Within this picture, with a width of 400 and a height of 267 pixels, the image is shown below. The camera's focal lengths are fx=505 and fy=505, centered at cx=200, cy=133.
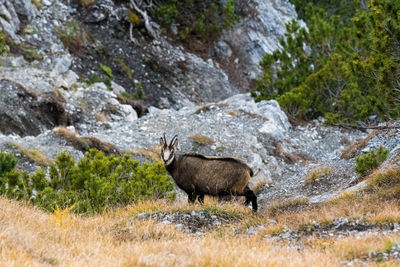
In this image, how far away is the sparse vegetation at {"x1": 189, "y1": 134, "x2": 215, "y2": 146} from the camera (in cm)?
2106

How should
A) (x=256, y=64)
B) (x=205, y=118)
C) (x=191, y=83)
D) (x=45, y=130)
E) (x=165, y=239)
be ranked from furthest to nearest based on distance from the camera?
(x=256, y=64) < (x=191, y=83) < (x=205, y=118) < (x=45, y=130) < (x=165, y=239)

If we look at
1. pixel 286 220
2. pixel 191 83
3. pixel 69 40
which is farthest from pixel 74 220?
pixel 191 83

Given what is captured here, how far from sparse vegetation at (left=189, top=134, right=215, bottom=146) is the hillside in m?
0.13

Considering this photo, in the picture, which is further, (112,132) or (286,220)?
(112,132)

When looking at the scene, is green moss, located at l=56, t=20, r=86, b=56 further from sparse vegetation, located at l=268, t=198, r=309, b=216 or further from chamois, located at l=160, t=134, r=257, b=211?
sparse vegetation, located at l=268, t=198, r=309, b=216

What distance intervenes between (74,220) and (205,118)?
15.3m

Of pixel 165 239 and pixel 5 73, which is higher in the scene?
pixel 5 73

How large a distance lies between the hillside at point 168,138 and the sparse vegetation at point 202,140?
0.44 feet

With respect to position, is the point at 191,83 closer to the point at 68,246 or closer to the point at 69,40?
the point at 69,40

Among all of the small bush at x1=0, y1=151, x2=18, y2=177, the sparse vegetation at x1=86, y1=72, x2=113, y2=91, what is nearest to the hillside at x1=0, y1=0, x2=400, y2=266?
the small bush at x1=0, y1=151, x2=18, y2=177

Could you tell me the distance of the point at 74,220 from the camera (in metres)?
8.53

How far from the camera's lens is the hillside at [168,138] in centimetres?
704

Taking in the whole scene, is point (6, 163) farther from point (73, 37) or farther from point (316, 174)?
point (73, 37)

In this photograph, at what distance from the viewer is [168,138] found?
2108cm
